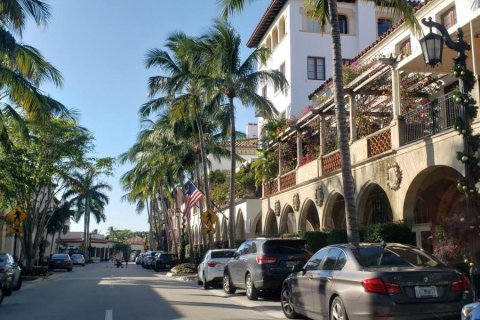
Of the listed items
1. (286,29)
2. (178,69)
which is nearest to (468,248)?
(178,69)

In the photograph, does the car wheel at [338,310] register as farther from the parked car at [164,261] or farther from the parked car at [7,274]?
the parked car at [164,261]

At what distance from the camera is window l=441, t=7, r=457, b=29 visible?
2077 centimetres

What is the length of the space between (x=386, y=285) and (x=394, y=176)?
9.31 metres

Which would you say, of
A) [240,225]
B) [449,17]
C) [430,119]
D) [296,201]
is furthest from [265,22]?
[430,119]

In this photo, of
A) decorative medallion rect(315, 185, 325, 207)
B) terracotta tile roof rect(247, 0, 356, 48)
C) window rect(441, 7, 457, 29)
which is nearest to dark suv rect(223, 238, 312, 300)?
decorative medallion rect(315, 185, 325, 207)

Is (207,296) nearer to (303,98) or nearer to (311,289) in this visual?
(311,289)

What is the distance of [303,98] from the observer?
3575 centimetres

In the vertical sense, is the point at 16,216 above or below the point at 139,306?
above

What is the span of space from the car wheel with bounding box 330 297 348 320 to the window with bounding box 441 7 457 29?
1480cm

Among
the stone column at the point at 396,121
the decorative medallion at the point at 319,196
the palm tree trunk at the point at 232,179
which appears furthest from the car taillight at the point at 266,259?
the palm tree trunk at the point at 232,179

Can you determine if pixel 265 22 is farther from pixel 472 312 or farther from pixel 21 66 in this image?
pixel 472 312

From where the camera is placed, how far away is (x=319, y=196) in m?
23.3

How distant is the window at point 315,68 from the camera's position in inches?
1428

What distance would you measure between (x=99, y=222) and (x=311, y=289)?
82.3 m
